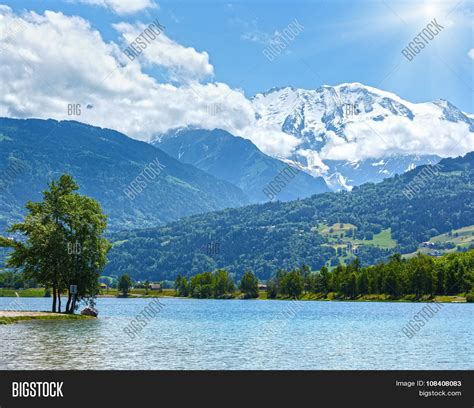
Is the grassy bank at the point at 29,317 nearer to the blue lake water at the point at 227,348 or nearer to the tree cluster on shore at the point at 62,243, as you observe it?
the blue lake water at the point at 227,348

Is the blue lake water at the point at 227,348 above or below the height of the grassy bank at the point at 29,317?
below

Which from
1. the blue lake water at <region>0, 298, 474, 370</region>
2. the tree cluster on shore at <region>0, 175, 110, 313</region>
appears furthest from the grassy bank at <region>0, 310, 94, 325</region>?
the tree cluster on shore at <region>0, 175, 110, 313</region>

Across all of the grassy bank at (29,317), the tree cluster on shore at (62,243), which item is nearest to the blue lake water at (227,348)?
the grassy bank at (29,317)

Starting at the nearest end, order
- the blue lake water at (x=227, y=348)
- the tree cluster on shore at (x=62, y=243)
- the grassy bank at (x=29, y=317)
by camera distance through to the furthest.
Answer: the blue lake water at (x=227, y=348), the grassy bank at (x=29, y=317), the tree cluster on shore at (x=62, y=243)

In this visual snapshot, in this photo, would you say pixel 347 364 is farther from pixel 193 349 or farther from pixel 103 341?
pixel 103 341

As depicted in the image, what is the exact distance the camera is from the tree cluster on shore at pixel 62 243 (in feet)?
327

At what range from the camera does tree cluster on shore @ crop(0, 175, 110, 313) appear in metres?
99.6

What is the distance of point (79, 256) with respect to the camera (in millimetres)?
101812

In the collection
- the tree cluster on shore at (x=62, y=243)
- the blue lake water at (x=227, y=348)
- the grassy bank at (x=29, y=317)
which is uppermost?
the tree cluster on shore at (x=62, y=243)

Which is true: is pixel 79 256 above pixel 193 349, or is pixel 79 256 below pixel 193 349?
above
